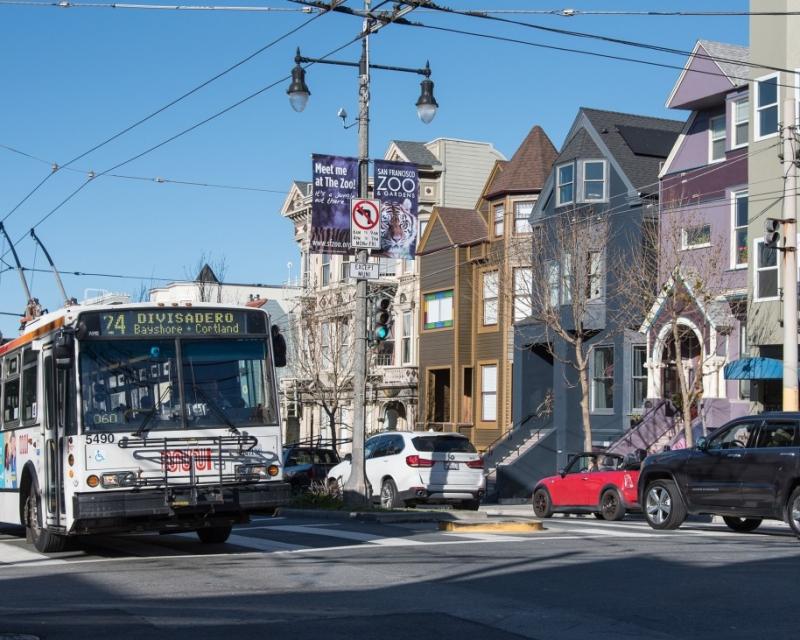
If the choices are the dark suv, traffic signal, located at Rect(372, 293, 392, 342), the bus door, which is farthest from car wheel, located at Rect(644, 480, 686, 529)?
the bus door

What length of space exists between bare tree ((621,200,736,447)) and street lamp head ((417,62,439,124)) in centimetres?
1040

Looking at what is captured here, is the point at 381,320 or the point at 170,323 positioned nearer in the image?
the point at 170,323

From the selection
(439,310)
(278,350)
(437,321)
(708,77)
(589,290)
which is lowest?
(278,350)

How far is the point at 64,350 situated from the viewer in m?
14.1

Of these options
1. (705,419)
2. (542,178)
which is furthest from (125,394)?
(542,178)

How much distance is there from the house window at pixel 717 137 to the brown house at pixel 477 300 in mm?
7753

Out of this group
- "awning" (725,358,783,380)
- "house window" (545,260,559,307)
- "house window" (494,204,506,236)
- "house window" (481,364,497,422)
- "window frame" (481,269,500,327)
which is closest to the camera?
"awning" (725,358,783,380)

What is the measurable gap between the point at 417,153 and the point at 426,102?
27822 millimetres

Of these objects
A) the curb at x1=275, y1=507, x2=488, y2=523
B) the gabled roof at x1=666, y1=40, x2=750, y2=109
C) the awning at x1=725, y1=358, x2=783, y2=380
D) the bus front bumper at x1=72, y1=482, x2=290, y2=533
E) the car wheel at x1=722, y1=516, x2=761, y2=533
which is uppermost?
the gabled roof at x1=666, y1=40, x2=750, y2=109

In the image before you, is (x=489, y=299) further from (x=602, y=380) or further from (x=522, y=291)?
(x=602, y=380)

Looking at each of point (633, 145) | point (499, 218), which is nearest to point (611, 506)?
point (633, 145)

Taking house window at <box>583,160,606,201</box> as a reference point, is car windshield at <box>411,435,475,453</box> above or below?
below

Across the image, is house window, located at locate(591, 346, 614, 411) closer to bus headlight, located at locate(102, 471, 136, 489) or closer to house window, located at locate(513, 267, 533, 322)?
house window, located at locate(513, 267, 533, 322)

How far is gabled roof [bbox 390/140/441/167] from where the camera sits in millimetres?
50250
